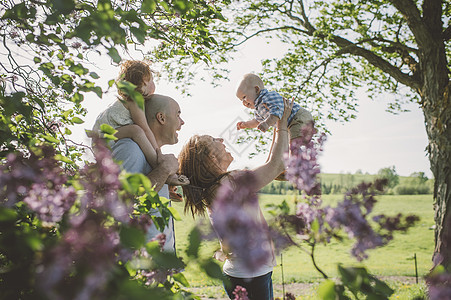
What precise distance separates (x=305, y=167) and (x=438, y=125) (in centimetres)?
638

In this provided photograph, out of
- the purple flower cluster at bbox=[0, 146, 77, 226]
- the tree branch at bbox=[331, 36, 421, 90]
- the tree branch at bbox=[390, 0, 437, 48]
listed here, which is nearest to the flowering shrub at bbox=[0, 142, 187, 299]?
the purple flower cluster at bbox=[0, 146, 77, 226]

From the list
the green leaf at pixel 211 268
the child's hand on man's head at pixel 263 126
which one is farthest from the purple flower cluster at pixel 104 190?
the child's hand on man's head at pixel 263 126

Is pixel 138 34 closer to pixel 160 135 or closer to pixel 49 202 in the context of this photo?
pixel 49 202

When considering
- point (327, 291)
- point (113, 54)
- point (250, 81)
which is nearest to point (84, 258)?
point (327, 291)

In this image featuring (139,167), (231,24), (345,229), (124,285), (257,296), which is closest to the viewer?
(124,285)

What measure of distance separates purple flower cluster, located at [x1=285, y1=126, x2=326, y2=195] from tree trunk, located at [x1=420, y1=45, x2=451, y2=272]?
6078 mm

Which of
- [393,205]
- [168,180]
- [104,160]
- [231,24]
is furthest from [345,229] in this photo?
[393,205]

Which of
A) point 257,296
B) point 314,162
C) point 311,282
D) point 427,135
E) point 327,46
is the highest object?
point 327,46

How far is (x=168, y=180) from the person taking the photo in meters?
2.10

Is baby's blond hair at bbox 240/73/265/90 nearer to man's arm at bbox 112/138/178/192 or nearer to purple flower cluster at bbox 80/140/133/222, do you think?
man's arm at bbox 112/138/178/192

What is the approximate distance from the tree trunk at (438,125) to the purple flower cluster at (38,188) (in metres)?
6.42

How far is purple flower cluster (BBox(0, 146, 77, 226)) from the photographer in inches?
34.3

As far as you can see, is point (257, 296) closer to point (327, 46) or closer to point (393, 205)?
point (327, 46)

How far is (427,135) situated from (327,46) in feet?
9.64
